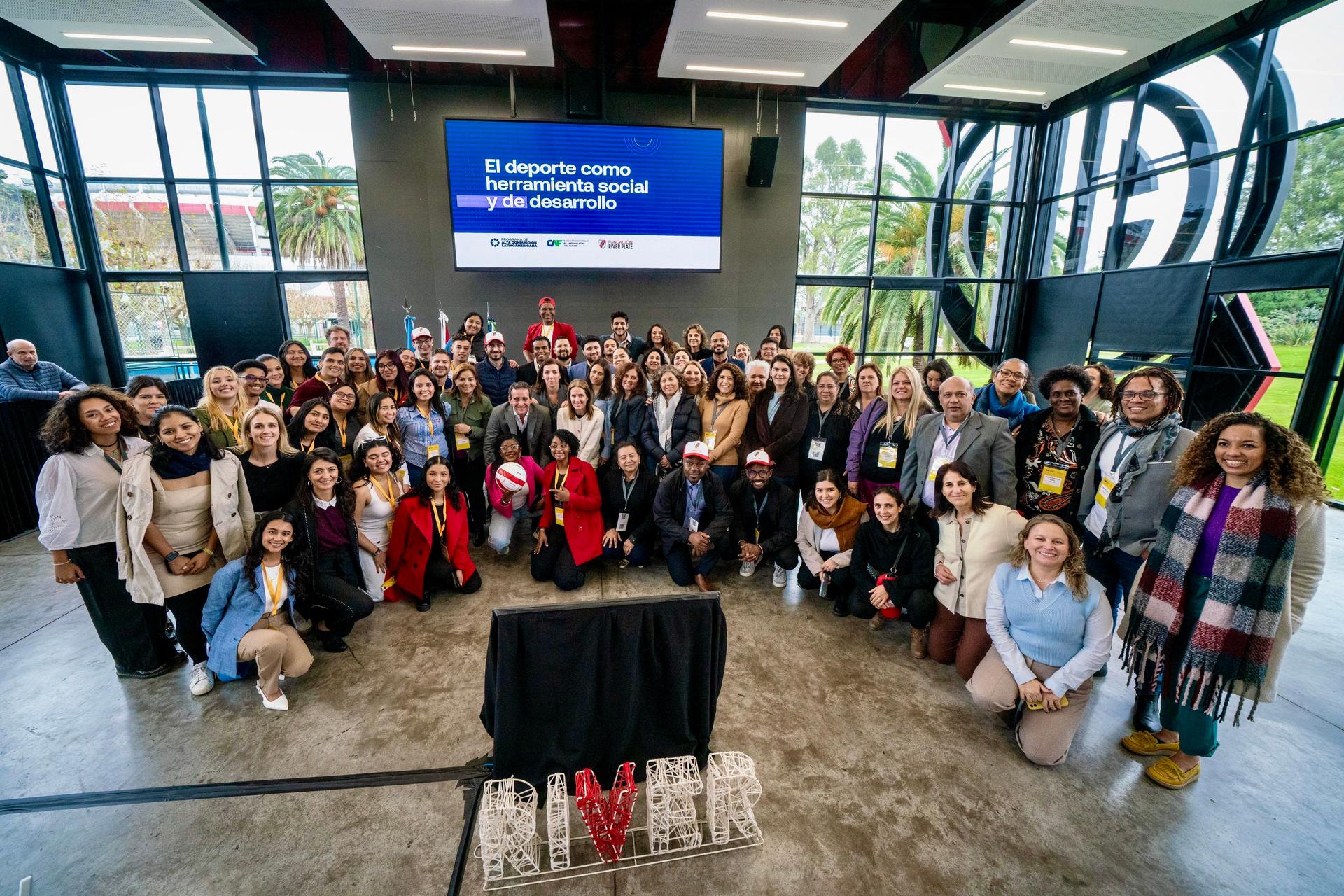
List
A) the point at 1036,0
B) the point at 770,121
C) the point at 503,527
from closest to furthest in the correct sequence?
the point at 503,527 → the point at 1036,0 → the point at 770,121

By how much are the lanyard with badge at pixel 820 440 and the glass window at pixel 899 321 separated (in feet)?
17.2

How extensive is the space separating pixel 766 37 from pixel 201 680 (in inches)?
266

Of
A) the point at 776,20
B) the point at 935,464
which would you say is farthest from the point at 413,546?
Answer: the point at 776,20

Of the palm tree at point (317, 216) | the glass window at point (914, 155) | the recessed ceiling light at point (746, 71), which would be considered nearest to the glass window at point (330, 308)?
the palm tree at point (317, 216)

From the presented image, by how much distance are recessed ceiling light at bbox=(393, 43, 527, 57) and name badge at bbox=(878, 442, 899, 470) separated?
18.1ft

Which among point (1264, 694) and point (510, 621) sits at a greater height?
point (510, 621)

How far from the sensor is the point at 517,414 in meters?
4.30

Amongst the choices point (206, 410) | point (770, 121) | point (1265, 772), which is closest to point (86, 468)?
point (206, 410)

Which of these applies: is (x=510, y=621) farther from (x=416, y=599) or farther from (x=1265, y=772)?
(x=1265, y=772)

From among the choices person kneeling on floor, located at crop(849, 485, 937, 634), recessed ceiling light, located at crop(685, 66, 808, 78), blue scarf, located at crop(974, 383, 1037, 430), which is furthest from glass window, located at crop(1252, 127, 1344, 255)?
person kneeling on floor, located at crop(849, 485, 937, 634)

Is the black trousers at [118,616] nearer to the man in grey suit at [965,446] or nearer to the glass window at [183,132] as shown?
the man in grey suit at [965,446]

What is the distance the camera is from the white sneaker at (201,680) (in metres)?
2.65

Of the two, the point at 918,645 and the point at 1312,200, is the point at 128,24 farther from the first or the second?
the point at 1312,200

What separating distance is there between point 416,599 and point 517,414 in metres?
1.61
